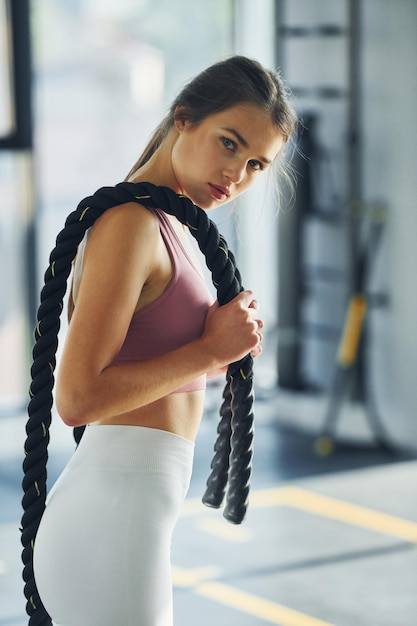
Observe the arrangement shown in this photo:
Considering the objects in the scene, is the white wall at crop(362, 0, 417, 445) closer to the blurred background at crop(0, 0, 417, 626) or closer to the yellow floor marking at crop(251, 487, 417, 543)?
the blurred background at crop(0, 0, 417, 626)

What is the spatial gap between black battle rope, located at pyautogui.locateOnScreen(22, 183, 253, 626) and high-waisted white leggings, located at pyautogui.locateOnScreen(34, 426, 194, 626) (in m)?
0.02

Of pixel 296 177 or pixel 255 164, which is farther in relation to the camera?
pixel 296 177

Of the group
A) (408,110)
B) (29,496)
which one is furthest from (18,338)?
(29,496)

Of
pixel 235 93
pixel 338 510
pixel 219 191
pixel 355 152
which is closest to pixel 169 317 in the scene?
pixel 219 191

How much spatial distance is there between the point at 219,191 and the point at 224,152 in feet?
0.18

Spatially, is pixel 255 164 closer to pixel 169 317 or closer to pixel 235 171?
pixel 235 171

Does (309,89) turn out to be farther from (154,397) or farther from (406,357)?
(154,397)

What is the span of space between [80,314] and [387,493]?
3101 mm

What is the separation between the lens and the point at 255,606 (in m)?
2.89

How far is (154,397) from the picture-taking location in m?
1.20

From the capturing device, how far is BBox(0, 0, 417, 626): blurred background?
15.4 ft

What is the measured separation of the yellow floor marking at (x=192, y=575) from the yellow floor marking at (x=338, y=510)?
0.72 metres

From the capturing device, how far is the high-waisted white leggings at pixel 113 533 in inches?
46.9

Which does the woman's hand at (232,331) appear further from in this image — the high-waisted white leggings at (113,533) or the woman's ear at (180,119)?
the woman's ear at (180,119)
